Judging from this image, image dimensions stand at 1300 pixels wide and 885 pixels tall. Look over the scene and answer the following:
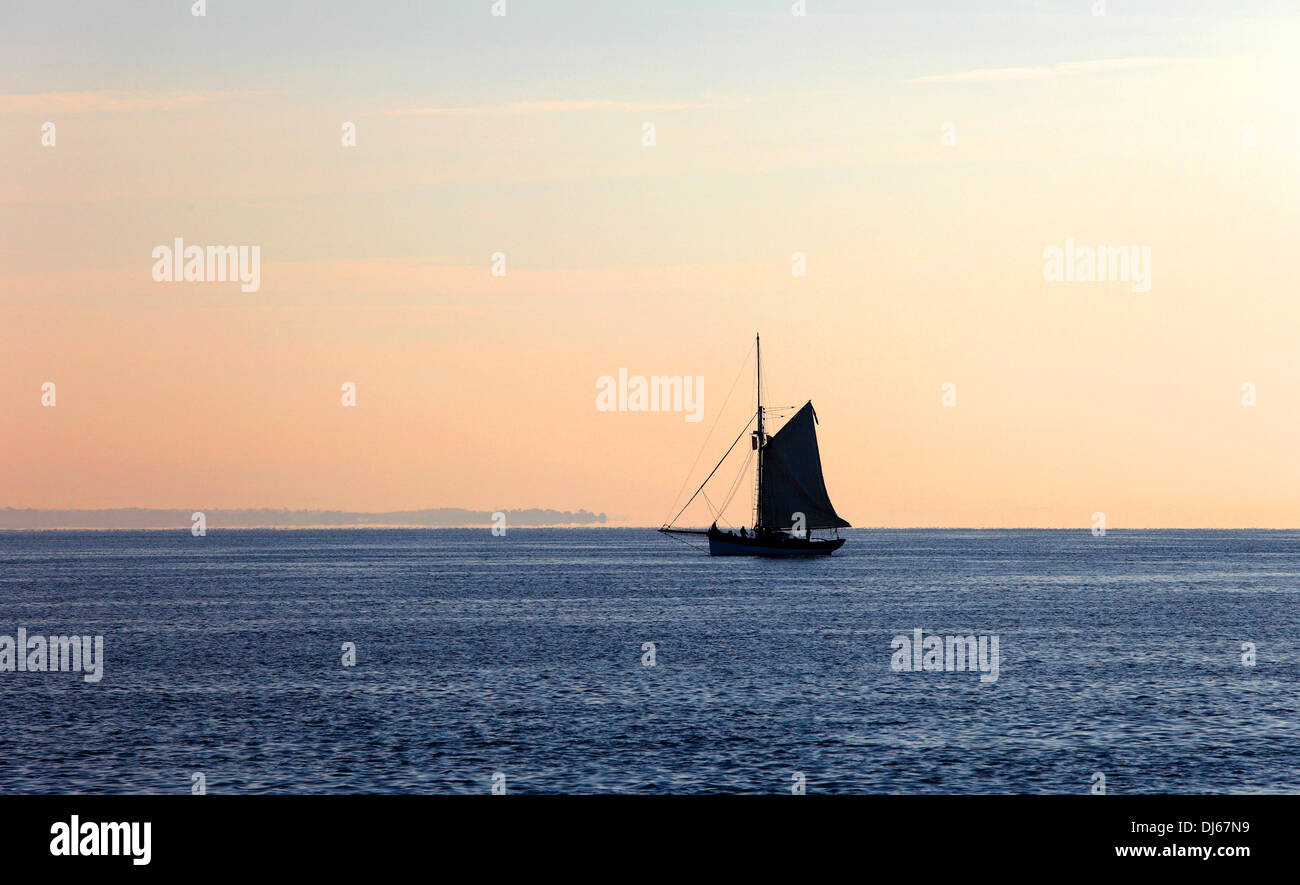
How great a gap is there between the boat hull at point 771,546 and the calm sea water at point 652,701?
2459 inches

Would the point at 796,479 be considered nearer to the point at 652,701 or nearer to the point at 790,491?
the point at 790,491

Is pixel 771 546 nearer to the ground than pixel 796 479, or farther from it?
nearer to the ground

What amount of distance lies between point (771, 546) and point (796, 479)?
Result: 1287 centimetres

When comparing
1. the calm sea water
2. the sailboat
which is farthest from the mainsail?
the calm sea water

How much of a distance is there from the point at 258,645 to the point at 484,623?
18274 mm

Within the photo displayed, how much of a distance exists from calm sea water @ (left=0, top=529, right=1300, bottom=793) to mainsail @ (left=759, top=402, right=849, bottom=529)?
53.9m

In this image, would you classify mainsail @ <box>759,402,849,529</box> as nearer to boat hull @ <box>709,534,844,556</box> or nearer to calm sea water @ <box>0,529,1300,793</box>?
boat hull @ <box>709,534,844,556</box>

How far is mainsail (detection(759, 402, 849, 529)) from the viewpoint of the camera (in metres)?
160

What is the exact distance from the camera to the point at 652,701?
4994cm

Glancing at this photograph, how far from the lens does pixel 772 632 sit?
79.9 m

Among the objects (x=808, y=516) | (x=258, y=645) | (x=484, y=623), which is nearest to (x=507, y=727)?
(x=258, y=645)

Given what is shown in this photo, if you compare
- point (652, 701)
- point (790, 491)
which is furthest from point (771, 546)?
point (652, 701)

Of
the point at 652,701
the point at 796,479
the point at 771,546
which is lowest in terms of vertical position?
the point at 652,701
